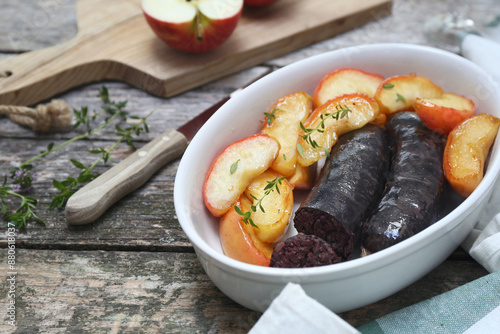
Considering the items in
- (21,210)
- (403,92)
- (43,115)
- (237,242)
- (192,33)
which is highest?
(403,92)

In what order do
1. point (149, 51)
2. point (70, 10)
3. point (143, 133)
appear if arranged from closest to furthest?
point (143, 133), point (149, 51), point (70, 10)

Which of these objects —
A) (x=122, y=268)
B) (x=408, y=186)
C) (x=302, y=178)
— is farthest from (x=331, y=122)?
(x=122, y=268)

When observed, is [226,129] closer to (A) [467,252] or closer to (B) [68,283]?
(B) [68,283]

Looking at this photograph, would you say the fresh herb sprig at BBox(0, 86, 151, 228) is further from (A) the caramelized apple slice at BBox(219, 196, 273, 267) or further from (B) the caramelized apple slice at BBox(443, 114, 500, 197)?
(B) the caramelized apple slice at BBox(443, 114, 500, 197)

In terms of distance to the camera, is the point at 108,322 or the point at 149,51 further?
the point at 149,51

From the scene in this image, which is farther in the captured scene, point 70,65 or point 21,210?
point 70,65

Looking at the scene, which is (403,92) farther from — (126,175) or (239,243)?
(126,175)

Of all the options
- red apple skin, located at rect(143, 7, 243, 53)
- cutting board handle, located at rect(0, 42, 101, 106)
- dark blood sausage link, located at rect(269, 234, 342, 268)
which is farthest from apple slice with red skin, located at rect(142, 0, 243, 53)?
dark blood sausage link, located at rect(269, 234, 342, 268)

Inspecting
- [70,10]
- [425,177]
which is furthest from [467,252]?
[70,10]
